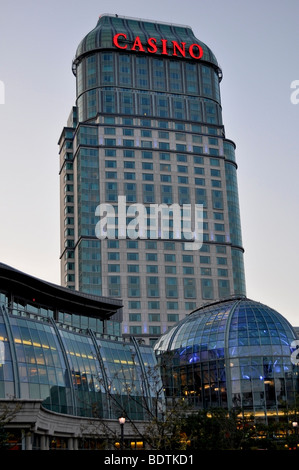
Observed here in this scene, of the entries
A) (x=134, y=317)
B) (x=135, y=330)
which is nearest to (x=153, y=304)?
(x=134, y=317)

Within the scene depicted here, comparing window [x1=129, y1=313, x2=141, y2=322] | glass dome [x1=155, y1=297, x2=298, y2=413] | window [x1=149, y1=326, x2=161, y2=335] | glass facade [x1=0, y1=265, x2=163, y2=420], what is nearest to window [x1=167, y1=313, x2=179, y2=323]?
window [x1=149, y1=326, x2=161, y2=335]

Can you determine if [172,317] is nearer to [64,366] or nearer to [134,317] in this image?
[134,317]

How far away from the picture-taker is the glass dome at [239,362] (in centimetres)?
10450

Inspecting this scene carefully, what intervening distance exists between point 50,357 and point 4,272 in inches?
774

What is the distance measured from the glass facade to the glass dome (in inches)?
924

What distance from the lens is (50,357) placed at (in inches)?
2640

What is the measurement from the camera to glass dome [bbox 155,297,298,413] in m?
104

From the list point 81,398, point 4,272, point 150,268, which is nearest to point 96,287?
point 150,268
